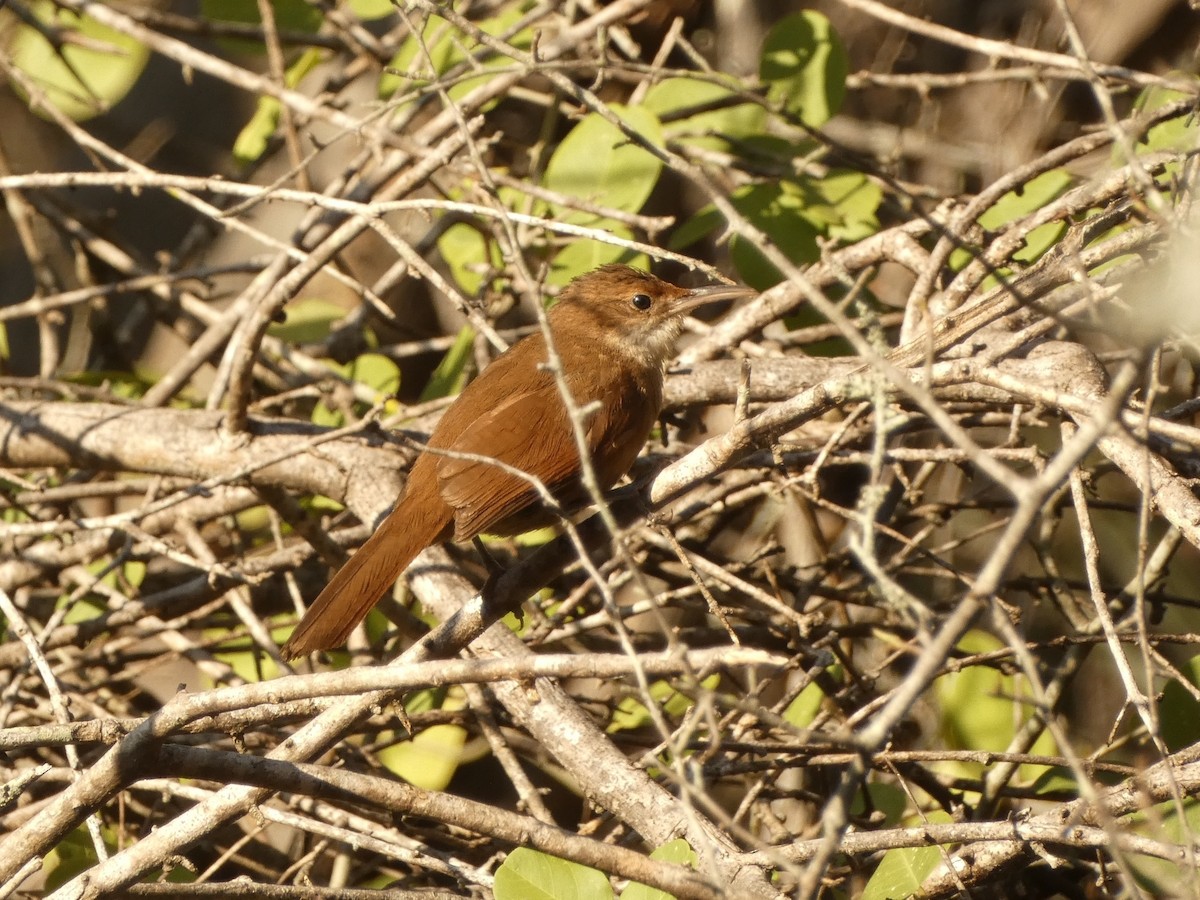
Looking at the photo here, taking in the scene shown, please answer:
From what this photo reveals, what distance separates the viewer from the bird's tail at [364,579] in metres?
3.17

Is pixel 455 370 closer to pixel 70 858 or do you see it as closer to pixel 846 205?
pixel 846 205

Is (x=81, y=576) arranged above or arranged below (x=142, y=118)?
below

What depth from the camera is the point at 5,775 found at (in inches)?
135

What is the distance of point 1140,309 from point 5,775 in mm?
3106

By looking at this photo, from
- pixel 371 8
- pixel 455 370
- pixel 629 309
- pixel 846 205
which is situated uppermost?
pixel 371 8

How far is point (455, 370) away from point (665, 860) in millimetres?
2582

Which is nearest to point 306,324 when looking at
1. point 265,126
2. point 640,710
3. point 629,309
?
point 265,126

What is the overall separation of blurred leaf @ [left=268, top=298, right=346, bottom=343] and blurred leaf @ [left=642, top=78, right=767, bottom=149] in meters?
1.46

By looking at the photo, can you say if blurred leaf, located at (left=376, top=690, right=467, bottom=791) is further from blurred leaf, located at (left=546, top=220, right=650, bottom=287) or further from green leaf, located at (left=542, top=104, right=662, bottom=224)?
green leaf, located at (left=542, top=104, right=662, bottom=224)

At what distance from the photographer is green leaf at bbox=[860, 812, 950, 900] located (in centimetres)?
252

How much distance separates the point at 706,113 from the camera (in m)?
4.59

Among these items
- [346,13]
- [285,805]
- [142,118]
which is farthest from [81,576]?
[142,118]

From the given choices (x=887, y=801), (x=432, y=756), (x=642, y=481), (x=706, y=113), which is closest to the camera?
(x=642, y=481)

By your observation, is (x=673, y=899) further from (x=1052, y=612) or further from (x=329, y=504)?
(x=1052, y=612)
